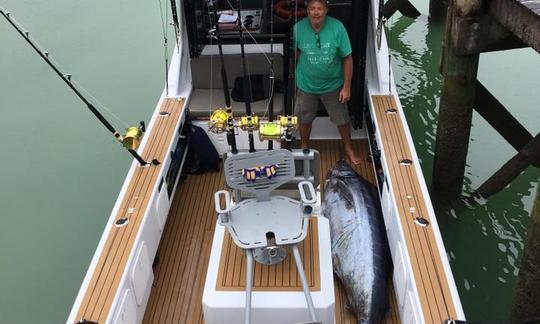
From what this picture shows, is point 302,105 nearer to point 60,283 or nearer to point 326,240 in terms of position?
point 326,240

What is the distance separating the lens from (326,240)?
3.14 meters

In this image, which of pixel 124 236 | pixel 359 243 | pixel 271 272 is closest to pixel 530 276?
pixel 359 243

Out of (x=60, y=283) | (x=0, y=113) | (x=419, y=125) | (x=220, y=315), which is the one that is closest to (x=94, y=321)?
(x=220, y=315)

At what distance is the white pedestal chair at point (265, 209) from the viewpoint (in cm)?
285

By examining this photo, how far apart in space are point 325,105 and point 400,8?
5.77m

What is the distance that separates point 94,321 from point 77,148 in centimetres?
429

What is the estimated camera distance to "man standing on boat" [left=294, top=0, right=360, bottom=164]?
13.2 feet

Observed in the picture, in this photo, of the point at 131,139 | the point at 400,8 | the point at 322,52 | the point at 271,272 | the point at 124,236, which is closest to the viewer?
the point at 271,272

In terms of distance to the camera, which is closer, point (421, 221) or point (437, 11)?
point (421, 221)

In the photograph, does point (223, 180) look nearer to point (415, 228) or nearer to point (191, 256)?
point (191, 256)

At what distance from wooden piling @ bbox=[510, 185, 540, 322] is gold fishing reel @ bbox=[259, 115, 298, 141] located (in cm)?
153

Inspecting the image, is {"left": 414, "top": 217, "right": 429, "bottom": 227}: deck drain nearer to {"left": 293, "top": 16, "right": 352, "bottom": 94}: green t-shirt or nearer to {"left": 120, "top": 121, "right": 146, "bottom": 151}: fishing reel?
{"left": 293, "top": 16, "right": 352, "bottom": 94}: green t-shirt

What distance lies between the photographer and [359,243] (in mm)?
3488

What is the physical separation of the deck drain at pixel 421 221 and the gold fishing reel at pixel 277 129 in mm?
972
